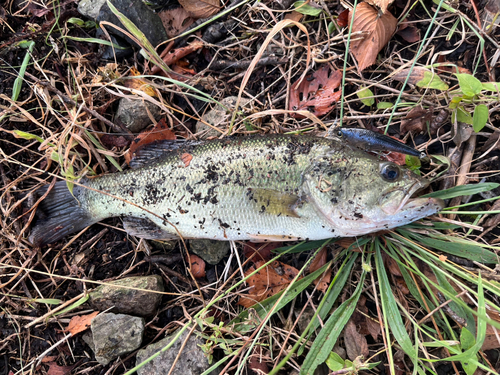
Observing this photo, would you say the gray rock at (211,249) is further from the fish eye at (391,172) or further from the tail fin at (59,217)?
the fish eye at (391,172)

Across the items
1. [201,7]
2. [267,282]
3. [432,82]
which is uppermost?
[201,7]

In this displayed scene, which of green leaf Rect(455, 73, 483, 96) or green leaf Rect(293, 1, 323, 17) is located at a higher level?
green leaf Rect(293, 1, 323, 17)

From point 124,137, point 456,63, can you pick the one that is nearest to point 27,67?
point 124,137

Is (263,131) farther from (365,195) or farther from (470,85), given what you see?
(470,85)

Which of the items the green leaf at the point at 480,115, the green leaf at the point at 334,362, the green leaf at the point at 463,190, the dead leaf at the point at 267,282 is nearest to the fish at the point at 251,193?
the green leaf at the point at 463,190

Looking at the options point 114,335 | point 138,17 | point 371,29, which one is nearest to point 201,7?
point 138,17

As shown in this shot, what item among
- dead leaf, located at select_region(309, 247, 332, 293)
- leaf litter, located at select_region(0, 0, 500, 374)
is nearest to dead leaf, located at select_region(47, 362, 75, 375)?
leaf litter, located at select_region(0, 0, 500, 374)

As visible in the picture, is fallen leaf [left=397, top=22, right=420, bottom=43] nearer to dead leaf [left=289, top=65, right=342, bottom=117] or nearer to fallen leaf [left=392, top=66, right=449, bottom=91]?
fallen leaf [left=392, top=66, right=449, bottom=91]
